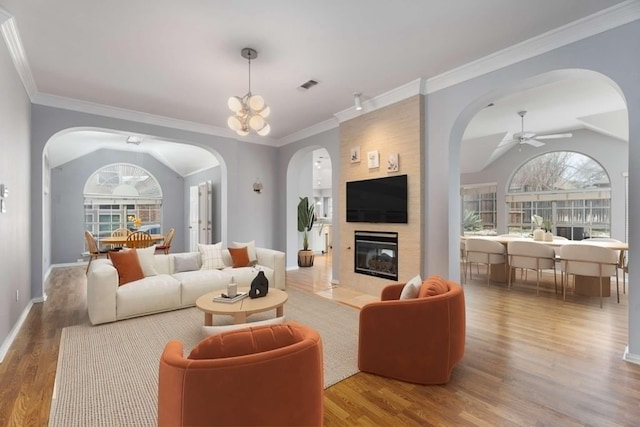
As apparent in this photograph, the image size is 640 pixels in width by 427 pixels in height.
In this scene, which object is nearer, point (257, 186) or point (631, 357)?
point (631, 357)

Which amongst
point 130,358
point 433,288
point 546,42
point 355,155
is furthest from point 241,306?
point 546,42

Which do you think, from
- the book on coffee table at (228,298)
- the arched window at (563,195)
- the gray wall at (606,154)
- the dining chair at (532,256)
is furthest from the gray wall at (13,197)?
the gray wall at (606,154)

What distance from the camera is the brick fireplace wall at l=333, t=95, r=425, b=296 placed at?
4121 mm

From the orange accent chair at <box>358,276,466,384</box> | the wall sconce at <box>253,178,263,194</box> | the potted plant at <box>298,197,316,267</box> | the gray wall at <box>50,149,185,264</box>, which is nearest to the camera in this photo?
the orange accent chair at <box>358,276,466,384</box>

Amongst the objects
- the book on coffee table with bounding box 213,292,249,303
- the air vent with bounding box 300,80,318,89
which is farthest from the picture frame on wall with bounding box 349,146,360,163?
the book on coffee table with bounding box 213,292,249,303

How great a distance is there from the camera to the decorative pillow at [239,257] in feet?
16.0

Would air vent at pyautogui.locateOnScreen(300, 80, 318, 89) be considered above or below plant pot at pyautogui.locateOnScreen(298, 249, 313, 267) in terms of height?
above

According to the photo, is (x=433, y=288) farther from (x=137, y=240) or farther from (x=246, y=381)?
(x=137, y=240)

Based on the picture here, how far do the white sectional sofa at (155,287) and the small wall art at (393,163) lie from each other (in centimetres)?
222

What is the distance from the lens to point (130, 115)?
5105 mm

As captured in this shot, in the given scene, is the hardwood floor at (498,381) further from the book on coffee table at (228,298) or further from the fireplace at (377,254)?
the book on coffee table at (228,298)

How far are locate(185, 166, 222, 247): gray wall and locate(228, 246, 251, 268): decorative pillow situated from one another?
308 cm

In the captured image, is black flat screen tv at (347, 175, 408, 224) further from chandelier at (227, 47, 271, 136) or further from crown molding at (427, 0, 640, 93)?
chandelier at (227, 47, 271, 136)

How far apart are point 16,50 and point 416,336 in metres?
4.58
